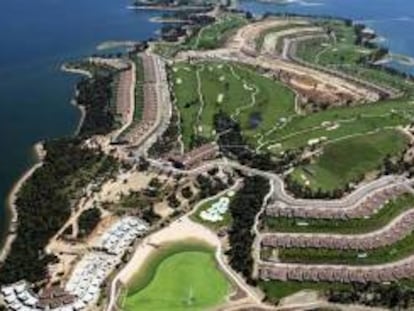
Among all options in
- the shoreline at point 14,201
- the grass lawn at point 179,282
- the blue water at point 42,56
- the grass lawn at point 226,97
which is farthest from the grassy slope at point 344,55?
the grass lawn at point 179,282

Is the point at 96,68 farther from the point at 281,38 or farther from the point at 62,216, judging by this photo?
the point at 62,216

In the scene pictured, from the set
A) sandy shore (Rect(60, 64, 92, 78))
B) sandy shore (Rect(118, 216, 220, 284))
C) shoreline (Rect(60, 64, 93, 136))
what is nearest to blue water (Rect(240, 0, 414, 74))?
sandy shore (Rect(60, 64, 92, 78))

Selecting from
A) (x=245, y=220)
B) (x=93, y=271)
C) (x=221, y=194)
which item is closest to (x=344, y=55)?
(x=221, y=194)

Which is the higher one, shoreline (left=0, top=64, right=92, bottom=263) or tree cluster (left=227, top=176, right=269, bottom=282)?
tree cluster (left=227, top=176, right=269, bottom=282)

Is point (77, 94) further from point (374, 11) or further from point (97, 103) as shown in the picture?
point (374, 11)

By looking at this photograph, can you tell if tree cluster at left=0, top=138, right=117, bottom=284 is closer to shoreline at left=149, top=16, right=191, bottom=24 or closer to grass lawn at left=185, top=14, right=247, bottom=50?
grass lawn at left=185, top=14, right=247, bottom=50

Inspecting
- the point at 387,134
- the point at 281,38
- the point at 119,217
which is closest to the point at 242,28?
the point at 281,38
